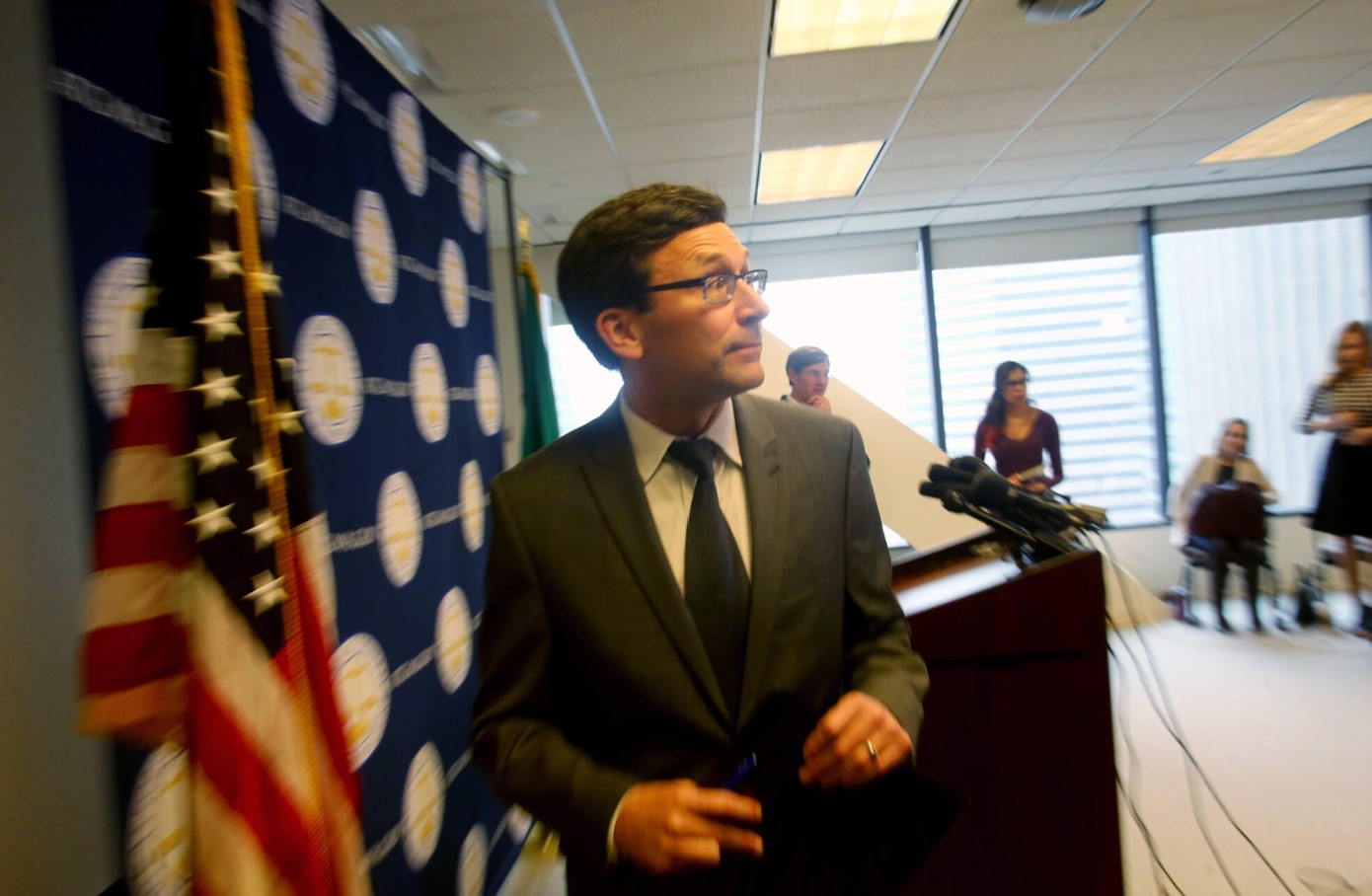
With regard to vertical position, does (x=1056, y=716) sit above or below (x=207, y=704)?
below

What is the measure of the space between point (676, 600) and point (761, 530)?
17 cm

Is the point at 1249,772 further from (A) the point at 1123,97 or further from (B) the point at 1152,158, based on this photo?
(B) the point at 1152,158

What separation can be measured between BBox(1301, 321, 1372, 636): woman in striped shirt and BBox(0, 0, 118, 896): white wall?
556cm

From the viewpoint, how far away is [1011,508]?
1.61 meters

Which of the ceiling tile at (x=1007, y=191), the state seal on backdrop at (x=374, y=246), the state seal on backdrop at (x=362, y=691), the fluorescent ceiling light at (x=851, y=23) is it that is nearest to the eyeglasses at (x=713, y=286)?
the state seal on backdrop at (x=374, y=246)

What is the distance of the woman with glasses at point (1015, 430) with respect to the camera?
14.0 feet

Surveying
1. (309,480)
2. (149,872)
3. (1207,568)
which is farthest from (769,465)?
(1207,568)

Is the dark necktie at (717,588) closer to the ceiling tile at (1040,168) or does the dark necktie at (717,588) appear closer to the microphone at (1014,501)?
the microphone at (1014,501)

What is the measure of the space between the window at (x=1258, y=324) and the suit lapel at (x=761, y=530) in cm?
614

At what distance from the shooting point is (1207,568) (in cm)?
474

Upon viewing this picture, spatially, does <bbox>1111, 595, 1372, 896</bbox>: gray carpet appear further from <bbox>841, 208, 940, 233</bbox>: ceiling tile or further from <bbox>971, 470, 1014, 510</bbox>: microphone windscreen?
<bbox>841, 208, 940, 233</bbox>: ceiling tile

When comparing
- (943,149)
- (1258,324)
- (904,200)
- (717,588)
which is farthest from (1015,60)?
(1258,324)

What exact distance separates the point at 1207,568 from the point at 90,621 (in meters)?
5.80

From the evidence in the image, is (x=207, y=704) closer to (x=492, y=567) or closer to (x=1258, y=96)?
(x=492, y=567)
